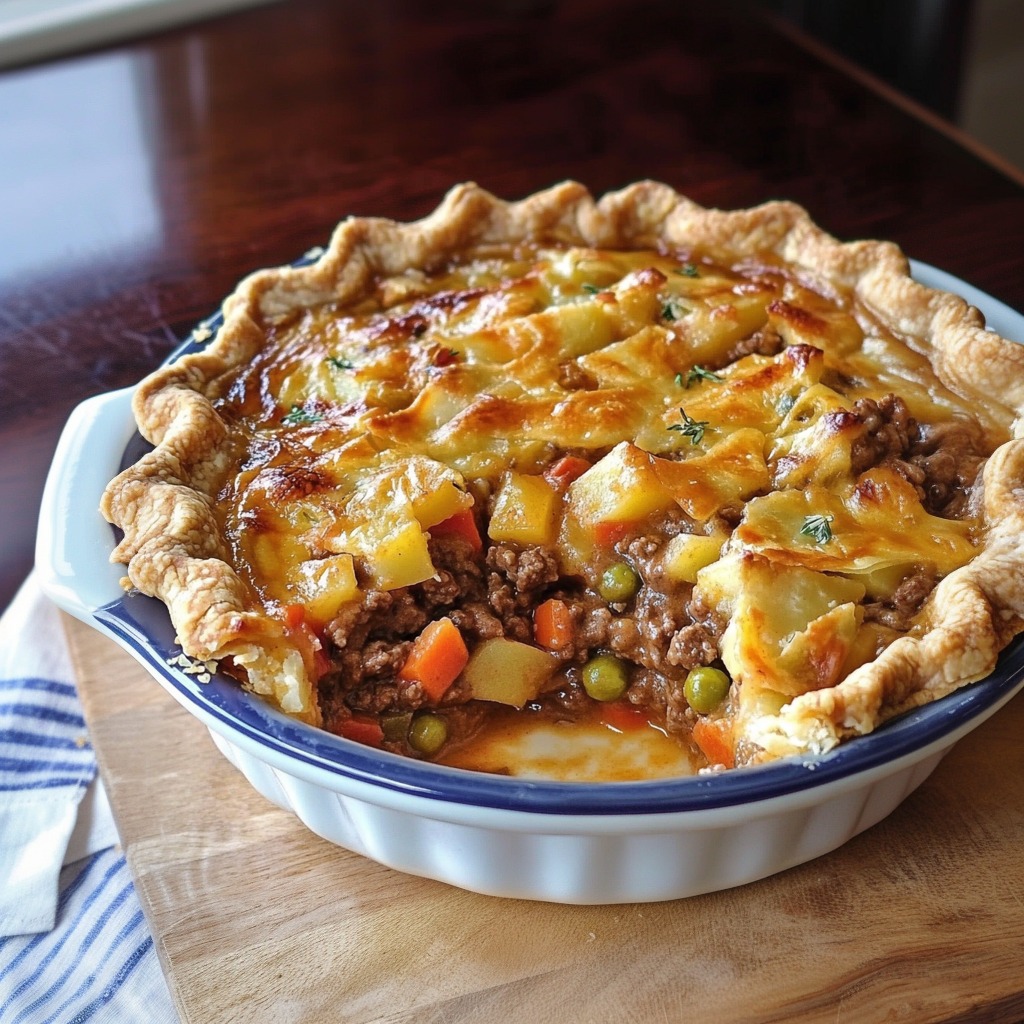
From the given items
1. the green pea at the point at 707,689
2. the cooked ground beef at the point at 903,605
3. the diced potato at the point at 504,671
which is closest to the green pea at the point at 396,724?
the diced potato at the point at 504,671

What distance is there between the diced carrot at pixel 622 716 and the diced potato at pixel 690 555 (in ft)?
1.13

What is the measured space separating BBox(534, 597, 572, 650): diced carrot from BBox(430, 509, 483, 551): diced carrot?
→ 227mm

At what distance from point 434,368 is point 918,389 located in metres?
1.24

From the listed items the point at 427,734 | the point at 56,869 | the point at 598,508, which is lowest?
the point at 56,869

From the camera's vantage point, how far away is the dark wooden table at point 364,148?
15.9 ft

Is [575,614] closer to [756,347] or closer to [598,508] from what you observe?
[598,508]

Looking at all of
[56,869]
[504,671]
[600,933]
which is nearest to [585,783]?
[600,933]

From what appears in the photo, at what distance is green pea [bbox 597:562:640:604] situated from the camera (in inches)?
125

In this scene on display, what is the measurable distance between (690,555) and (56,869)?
5.35ft

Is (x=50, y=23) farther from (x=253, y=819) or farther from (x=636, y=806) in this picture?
(x=636, y=806)

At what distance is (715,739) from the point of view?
2961 millimetres

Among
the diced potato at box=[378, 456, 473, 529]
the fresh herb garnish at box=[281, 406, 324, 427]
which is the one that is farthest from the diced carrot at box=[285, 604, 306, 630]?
the fresh herb garnish at box=[281, 406, 324, 427]

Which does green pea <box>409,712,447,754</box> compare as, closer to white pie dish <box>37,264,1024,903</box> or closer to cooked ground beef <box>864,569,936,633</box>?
Result: white pie dish <box>37,264,1024,903</box>

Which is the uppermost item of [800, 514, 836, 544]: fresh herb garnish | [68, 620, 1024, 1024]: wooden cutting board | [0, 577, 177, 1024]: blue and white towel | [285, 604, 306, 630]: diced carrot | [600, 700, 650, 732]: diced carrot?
[800, 514, 836, 544]: fresh herb garnish
